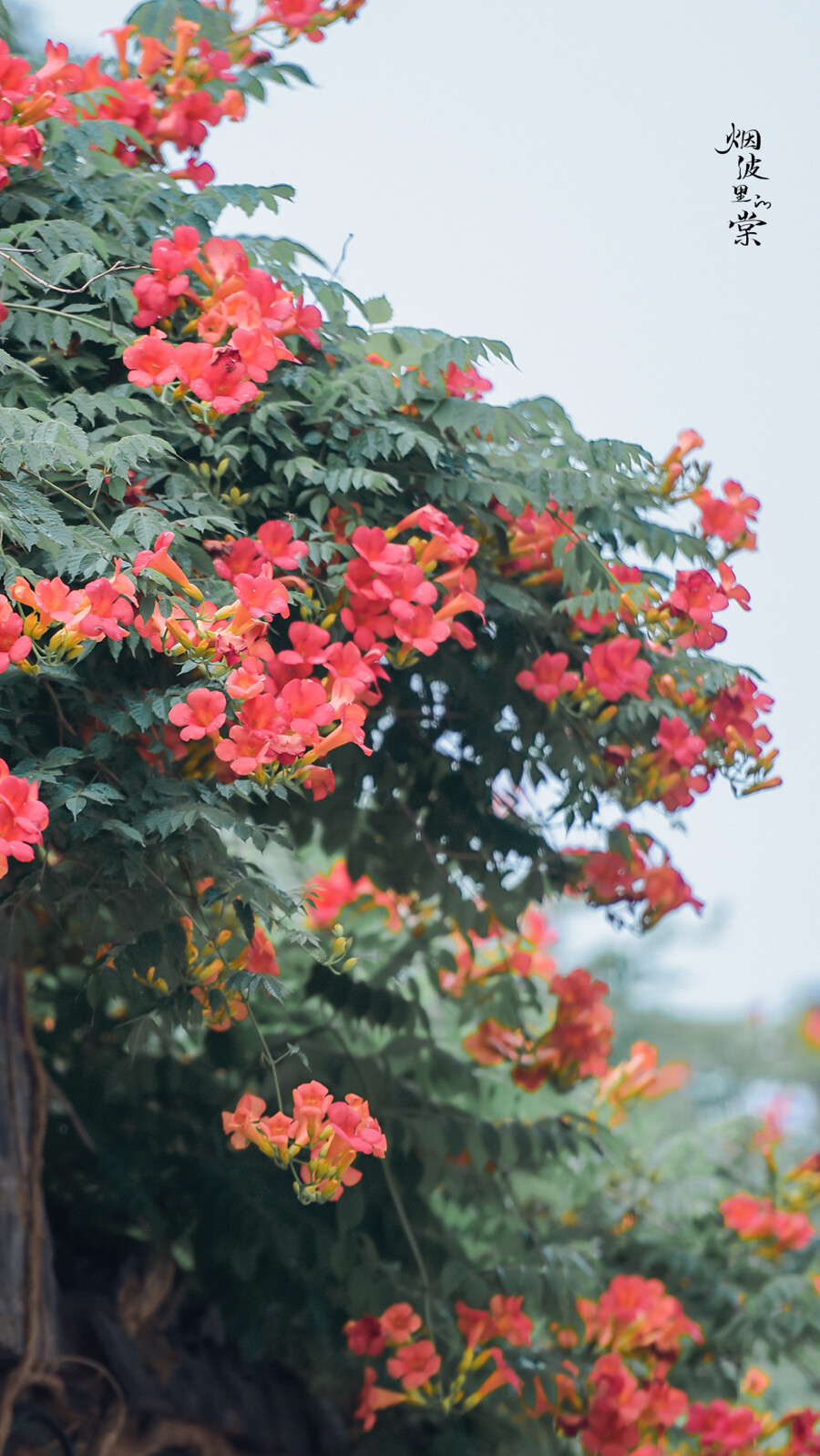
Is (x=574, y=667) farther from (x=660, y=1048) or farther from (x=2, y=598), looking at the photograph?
(x=660, y=1048)

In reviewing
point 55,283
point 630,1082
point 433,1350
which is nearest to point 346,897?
point 630,1082

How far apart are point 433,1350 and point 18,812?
1604 millimetres

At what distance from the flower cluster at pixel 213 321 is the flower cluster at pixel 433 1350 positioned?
5.87 ft

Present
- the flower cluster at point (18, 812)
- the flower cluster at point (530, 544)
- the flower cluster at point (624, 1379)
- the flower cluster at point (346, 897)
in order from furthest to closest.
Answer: the flower cluster at point (346, 897) < the flower cluster at point (624, 1379) < the flower cluster at point (530, 544) < the flower cluster at point (18, 812)

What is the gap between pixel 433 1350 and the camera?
2650mm

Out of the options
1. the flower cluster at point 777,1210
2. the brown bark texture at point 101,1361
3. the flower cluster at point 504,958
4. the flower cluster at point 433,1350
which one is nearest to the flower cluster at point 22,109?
the brown bark texture at point 101,1361

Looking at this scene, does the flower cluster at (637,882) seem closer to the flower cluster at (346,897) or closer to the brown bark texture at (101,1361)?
the flower cluster at (346,897)

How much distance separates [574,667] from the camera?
97.1 inches

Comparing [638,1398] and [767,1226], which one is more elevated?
[767,1226]

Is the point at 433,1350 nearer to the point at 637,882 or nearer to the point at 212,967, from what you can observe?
the point at 637,882

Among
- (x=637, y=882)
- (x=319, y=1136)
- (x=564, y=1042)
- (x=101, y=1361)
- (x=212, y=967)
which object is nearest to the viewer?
(x=319, y=1136)

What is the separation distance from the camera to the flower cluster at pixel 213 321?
1.96m

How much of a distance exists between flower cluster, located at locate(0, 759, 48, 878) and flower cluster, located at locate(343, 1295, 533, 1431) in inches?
61.1

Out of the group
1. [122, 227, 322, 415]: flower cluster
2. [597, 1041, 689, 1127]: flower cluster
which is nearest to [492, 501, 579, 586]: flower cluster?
[122, 227, 322, 415]: flower cluster
